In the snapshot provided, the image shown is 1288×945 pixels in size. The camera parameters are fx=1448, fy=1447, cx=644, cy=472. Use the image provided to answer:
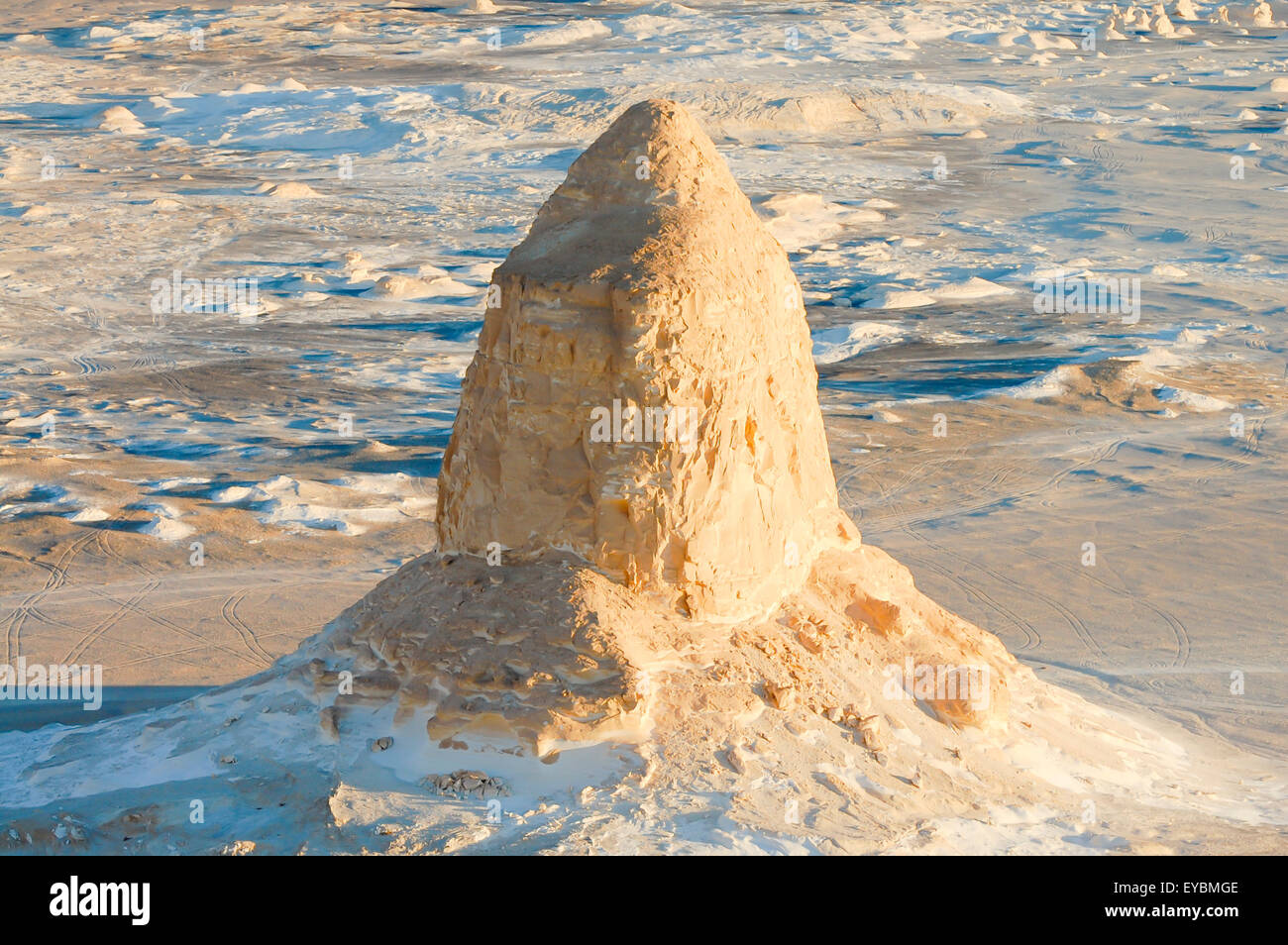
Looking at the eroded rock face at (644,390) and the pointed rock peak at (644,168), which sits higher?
the pointed rock peak at (644,168)

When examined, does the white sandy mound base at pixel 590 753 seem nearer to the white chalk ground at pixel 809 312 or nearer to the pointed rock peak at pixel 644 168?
the white chalk ground at pixel 809 312

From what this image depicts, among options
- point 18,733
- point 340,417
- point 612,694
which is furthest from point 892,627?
point 340,417

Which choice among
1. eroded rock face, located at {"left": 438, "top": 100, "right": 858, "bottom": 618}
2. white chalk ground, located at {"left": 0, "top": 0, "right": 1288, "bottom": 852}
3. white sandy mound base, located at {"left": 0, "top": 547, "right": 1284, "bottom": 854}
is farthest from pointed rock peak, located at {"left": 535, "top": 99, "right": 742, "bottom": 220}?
white chalk ground, located at {"left": 0, "top": 0, "right": 1288, "bottom": 852}

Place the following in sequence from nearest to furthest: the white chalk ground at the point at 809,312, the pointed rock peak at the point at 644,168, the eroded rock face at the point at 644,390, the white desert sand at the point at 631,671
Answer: the white desert sand at the point at 631,671, the eroded rock face at the point at 644,390, the pointed rock peak at the point at 644,168, the white chalk ground at the point at 809,312

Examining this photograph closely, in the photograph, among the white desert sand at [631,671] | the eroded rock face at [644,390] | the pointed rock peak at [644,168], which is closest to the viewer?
the white desert sand at [631,671]

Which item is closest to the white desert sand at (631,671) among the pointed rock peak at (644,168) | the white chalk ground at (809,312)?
the pointed rock peak at (644,168)

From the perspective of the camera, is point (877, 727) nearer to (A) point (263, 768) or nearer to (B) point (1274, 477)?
(A) point (263, 768)

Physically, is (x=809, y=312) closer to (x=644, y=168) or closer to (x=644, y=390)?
(x=644, y=168)
